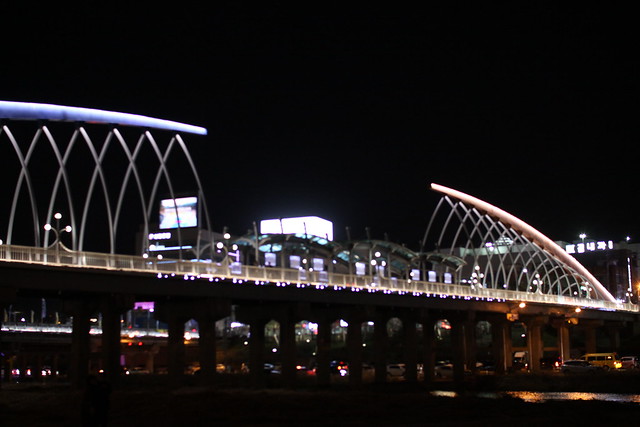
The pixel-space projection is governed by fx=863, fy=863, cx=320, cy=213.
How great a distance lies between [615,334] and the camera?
14762 centimetres

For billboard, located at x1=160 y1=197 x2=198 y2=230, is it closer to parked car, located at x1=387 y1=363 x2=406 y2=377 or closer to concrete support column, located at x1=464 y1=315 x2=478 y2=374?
concrete support column, located at x1=464 y1=315 x2=478 y2=374

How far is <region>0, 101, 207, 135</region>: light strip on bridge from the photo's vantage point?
6116 centimetres

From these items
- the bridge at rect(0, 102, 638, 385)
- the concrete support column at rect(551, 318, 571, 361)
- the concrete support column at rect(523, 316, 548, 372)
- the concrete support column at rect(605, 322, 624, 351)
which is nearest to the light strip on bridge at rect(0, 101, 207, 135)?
the bridge at rect(0, 102, 638, 385)

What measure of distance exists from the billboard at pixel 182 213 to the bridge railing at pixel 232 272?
86324 millimetres

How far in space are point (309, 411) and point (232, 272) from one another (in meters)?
32.2

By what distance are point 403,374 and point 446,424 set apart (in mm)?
71281

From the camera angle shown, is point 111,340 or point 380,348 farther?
point 380,348

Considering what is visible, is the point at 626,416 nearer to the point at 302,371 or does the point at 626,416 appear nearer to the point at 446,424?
the point at 446,424

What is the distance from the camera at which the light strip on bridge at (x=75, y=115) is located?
61156 mm

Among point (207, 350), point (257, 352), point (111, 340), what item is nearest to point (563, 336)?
point (257, 352)

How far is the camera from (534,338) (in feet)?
382

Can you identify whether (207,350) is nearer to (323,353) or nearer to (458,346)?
(323,353)

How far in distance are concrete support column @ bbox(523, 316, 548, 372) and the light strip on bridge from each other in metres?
60.1

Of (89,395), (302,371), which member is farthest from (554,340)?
(89,395)
